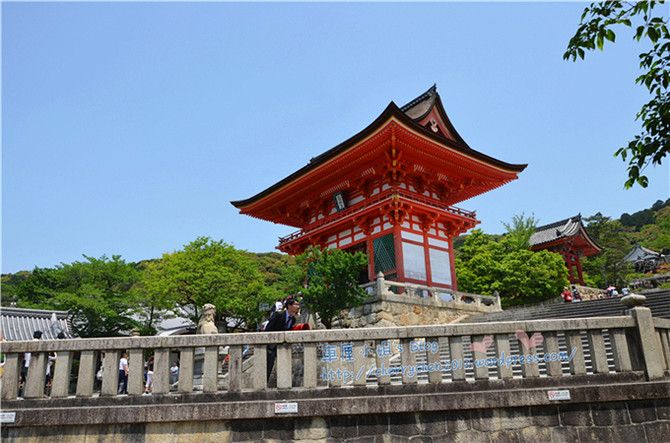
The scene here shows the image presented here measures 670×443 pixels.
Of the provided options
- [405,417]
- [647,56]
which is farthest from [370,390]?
[647,56]

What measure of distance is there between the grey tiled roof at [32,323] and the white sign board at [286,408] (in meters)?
21.8


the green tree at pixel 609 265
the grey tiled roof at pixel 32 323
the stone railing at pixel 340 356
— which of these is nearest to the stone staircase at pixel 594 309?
the stone railing at pixel 340 356

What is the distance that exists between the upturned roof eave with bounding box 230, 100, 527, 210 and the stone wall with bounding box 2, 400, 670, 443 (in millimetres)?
14012

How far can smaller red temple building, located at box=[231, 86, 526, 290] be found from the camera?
65.0 feet

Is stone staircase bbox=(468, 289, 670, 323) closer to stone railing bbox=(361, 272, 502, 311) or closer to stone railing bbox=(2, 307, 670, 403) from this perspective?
stone railing bbox=(361, 272, 502, 311)

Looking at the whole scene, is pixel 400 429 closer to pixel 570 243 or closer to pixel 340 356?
pixel 340 356

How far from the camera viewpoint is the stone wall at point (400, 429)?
5.83 meters

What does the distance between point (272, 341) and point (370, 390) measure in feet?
4.68

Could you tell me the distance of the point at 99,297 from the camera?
2466cm

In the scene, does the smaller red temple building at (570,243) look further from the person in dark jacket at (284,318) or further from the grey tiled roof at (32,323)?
the grey tiled roof at (32,323)

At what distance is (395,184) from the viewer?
67.9 ft

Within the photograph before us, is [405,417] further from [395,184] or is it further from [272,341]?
[395,184]

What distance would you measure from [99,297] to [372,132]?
17.0m

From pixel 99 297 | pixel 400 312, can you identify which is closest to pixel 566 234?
pixel 400 312
